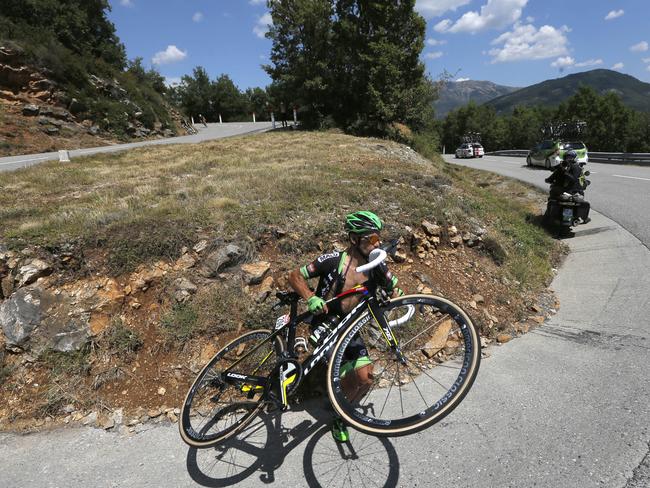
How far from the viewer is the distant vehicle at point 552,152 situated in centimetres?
2109

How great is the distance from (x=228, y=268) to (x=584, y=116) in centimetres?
10414

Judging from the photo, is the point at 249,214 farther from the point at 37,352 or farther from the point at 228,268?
the point at 37,352

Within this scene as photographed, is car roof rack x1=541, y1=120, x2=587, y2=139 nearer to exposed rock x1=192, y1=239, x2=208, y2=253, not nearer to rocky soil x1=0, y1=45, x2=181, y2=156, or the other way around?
exposed rock x1=192, y1=239, x2=208, y2=253

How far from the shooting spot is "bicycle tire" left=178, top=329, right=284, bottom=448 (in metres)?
3.23

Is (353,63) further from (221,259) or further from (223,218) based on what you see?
(221,259)

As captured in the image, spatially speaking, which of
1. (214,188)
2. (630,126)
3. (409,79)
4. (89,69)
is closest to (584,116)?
(630,126)

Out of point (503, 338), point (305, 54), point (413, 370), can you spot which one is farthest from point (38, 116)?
point (503, 338)

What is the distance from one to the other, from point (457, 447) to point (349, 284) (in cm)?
161

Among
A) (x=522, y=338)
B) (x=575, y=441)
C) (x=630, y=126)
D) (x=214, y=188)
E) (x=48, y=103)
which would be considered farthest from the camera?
(x=630, y=126)

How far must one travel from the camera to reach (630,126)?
3275 inches

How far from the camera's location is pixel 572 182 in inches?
362

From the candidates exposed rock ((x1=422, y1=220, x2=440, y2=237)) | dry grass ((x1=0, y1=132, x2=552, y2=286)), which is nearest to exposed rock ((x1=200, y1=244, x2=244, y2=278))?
dry grass ((x1=0, y1=132, x2=552, y2=286))

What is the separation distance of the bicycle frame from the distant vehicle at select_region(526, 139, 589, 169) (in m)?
21.4

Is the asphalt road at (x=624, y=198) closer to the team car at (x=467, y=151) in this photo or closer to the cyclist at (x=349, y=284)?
the cyclist at (x=349, y=284)
